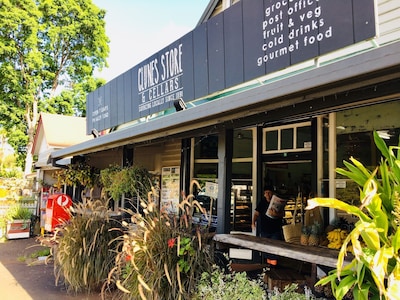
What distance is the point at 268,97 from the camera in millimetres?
2990

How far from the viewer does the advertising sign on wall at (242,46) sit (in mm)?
3144

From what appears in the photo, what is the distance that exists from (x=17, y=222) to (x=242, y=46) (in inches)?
419

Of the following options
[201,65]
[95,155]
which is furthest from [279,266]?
[95,155]

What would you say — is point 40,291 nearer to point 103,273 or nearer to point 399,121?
point 103,273

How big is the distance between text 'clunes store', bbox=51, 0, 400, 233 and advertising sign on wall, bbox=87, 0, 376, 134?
0.04ft

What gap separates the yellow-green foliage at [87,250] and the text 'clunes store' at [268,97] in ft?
4.63

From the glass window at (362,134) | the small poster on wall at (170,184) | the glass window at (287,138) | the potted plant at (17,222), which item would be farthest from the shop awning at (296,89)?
the potted plant at (17,222)

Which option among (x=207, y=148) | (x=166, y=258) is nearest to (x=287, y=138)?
(x=207, y=148)

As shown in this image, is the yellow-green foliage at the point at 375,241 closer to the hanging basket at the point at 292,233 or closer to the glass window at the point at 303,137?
the hanging basket at the point at 292,233

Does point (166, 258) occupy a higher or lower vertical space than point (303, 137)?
lower

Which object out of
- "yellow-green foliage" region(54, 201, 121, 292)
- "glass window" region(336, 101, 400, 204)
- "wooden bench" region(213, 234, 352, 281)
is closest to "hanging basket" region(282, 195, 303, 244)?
"glass window" region(336, 101, 400, 204)

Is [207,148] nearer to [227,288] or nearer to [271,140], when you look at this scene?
[271,140]

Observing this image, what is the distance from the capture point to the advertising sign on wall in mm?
3144

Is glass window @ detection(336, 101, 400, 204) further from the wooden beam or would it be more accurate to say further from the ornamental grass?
the ornamental grass
